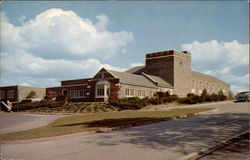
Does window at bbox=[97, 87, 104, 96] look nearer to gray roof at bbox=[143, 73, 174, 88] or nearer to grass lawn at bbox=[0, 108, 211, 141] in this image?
gray roof at bbox=[143, 73, 174, 88]

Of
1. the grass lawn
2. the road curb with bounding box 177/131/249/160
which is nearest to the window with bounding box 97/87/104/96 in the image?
the grass lawn

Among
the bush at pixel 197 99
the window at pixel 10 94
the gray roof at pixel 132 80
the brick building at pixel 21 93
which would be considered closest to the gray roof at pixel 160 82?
the gray roof at pixel 132 80

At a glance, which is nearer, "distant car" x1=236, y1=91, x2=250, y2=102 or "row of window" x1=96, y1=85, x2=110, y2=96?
"distant car" x1=236, y1=91, x2=250, y2=102

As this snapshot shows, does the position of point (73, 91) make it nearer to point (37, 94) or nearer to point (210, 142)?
point (37, 94)

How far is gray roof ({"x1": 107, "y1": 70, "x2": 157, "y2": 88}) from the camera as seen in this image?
46.3 metres

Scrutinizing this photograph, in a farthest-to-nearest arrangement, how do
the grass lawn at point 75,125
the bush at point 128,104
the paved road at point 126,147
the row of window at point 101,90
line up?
1. the row of window at point 101,90
2. the bush at point 128,104
3. the grass lawn at point 75,125
4. the paved road at point 126,147

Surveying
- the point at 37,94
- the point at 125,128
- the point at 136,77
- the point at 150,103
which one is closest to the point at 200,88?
the point at 136,77

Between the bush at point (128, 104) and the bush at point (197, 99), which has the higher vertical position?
the bush at point (197, 99)

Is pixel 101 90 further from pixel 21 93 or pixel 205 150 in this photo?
pixel 205 150

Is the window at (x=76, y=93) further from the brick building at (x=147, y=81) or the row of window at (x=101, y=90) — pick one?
the row of window at (x=101, y=90)

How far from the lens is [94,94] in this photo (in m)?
47.7

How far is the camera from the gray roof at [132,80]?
152 ft

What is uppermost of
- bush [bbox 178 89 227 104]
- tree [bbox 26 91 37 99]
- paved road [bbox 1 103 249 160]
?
tree [bbox 26 91 37 99]

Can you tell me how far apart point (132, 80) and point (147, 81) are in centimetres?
600
